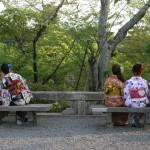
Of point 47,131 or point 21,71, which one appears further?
point 21,71

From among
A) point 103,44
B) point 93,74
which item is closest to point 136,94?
point 103,44

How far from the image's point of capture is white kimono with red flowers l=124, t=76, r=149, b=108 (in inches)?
395

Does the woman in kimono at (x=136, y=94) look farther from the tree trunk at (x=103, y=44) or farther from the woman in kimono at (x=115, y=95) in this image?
the tree trunk at (x=103, y=44)

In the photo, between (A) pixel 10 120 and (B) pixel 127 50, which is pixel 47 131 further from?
(B) pixel 127 50

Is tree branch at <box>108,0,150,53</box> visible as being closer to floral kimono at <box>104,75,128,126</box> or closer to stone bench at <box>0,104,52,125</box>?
floral kimono at <box>104,75,128,126</box>

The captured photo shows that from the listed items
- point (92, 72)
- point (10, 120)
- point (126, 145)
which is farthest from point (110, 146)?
point (92, 72)

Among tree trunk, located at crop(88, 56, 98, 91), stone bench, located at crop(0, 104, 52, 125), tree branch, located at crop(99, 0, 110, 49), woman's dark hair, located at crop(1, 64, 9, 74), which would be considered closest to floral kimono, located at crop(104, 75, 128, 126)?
stone bench, located at crop(0, 104, 52, 125)

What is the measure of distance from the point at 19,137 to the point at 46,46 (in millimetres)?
8413

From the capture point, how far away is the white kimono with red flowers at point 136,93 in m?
10.0

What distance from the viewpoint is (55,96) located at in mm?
12250

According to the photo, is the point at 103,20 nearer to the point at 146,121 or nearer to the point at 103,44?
the point at 103,44

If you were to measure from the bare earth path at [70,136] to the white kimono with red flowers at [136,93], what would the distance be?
56cm

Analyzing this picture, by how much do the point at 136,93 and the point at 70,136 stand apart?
1.94 meters

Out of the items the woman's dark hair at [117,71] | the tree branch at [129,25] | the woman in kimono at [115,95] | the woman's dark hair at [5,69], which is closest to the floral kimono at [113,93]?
the woman in kimono at [115,95]
